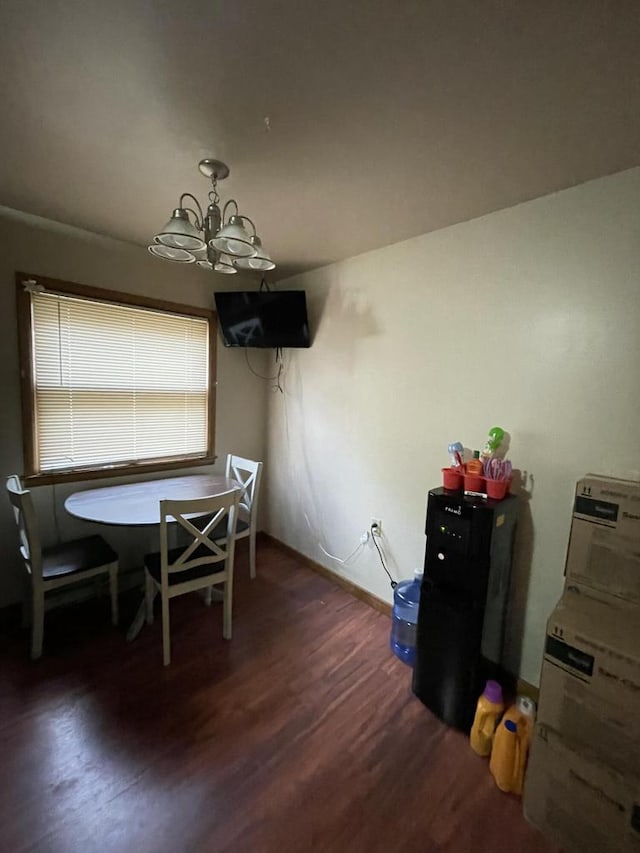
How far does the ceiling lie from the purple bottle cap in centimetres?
217

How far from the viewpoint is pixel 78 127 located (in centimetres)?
132

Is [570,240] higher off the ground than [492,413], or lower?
higher

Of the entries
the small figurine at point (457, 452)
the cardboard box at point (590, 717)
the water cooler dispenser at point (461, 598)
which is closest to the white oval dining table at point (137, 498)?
the water cooler dispenser at point (461, 598)

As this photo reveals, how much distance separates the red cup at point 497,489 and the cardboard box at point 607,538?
29cm

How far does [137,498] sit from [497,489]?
2.07 meters

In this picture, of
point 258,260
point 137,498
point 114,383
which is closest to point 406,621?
point 137,498

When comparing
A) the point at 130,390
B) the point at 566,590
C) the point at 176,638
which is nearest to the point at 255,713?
the point at 176,638

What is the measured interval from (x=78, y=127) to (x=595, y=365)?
2.25m

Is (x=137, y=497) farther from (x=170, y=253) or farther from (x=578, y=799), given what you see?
(x=578, y=799)

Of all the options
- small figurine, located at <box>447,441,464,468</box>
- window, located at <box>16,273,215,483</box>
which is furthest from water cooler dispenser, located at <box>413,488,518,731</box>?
window, located at <box>16,273,215,483</box>

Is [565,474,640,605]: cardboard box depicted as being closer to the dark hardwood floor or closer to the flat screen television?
the dark hardwood floor

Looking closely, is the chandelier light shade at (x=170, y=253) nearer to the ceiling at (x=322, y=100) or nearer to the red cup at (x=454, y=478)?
the ceiling at (x=322, y=100)

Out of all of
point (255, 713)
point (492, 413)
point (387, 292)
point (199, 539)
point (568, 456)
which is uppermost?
point (387, 292)

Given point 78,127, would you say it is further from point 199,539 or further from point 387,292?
point 199,539
